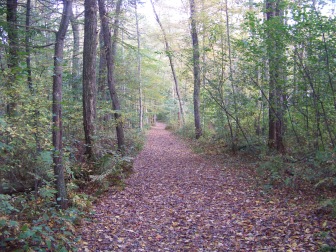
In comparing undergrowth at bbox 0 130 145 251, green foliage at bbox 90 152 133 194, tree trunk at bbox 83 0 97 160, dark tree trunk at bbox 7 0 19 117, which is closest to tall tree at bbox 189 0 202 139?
tree trunk at bbox 83 0 97 160

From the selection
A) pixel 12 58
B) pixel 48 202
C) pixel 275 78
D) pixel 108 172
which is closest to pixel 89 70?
pixel 12 58

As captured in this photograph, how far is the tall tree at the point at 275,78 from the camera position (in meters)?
7.86

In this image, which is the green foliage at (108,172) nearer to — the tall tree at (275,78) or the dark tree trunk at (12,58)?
the dark tree trunk at (12,58)

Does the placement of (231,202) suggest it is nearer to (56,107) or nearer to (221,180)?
(221,180)

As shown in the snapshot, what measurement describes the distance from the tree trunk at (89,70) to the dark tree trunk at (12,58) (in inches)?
74.4

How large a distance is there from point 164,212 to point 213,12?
12.0 meters

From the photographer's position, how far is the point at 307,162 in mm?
7598

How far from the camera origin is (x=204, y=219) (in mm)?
5832

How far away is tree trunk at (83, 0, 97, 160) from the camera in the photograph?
27.6 ft

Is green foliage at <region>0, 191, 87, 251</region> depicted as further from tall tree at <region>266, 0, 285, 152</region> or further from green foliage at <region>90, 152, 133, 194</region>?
tall tree at <region>266, 0, 285, 152</region>

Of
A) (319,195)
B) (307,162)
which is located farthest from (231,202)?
(307,162)

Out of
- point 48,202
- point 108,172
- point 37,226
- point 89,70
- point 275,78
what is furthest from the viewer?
point 275,78

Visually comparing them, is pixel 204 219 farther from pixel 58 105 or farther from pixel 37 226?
pixel 58 105

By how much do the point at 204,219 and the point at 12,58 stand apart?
6.52 metres
